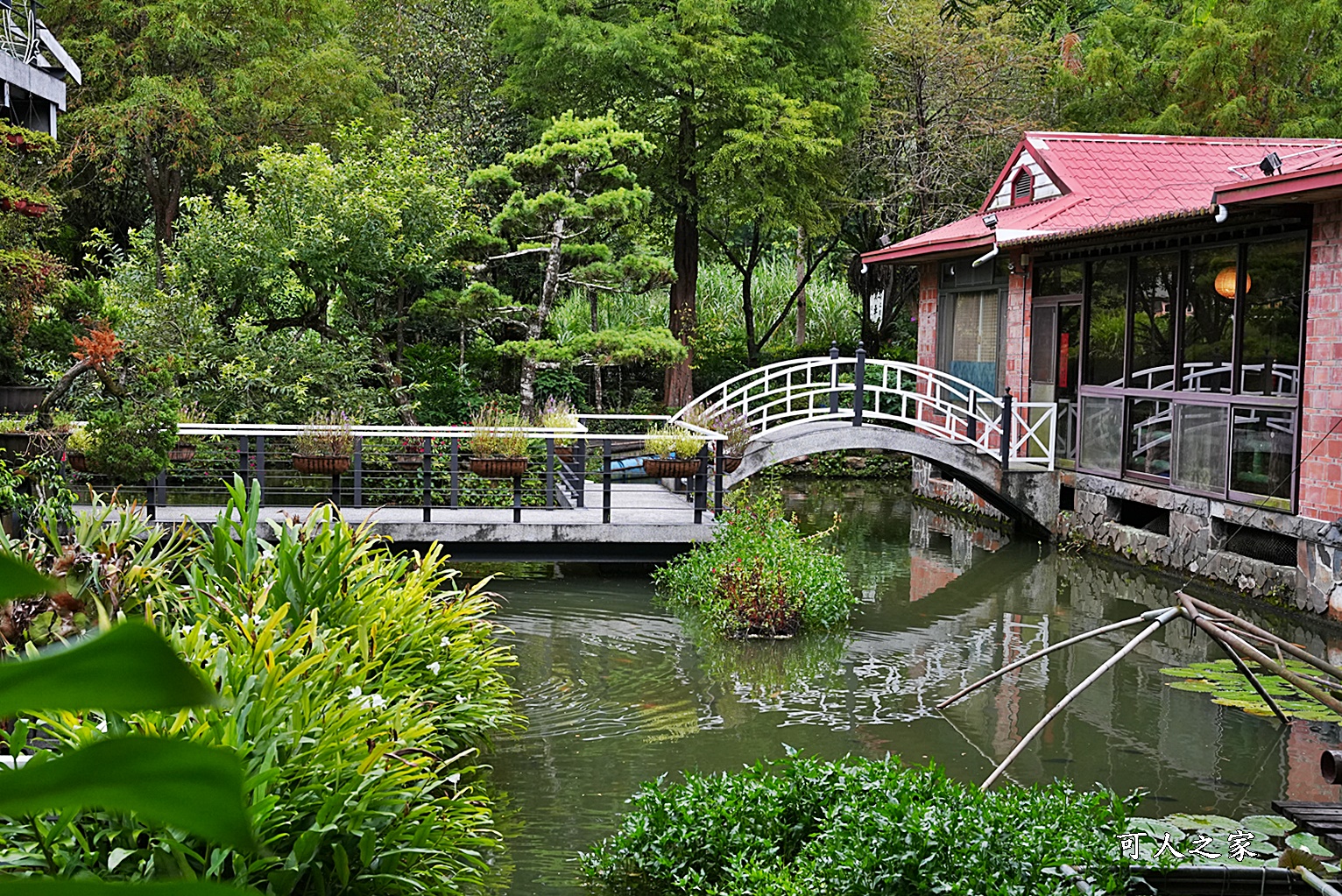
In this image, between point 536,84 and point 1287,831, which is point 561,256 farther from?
point 1287,831

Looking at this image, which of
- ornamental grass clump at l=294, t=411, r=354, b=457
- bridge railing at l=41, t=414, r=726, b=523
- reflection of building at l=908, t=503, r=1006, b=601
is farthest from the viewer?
reflection of building at l=908, t=503, r=1006, b=601

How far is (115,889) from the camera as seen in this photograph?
1.09ft

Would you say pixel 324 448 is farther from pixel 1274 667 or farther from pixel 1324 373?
pixel 1274 667

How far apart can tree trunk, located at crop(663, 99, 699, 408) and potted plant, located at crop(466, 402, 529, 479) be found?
866 centimetres

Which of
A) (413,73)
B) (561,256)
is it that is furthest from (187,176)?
(561,256)

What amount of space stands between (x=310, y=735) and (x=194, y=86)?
56.1 feet

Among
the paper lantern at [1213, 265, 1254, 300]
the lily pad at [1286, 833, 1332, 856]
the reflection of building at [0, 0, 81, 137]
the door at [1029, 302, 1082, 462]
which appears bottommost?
the lily pad at [1286, 833, 1332, 856]

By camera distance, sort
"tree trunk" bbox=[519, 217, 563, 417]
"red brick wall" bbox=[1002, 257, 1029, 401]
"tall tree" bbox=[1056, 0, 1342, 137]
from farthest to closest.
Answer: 1. "tall tree" bbox=[1056, 0, 1342, 137]
2. "red brick wall" bbox=[1002, 257, 1029, 401]
3. "tree trunk" bbox=[519, 217, 563, 417]

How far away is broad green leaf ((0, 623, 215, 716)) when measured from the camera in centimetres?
37

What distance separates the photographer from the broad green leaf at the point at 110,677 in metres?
0.37

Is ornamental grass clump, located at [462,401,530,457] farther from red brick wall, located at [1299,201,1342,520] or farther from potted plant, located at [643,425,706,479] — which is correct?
red brick wall, located at [1299,201,1342,520]

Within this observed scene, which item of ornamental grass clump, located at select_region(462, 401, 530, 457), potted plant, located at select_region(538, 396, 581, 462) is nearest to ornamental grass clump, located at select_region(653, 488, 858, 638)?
ornamental grass clump, located at select_region(462, 401, 530, 457)

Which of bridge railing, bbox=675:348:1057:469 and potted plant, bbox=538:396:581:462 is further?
bridge railing, bbox=675:348:1057:469

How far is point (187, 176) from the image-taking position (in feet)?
70.8
